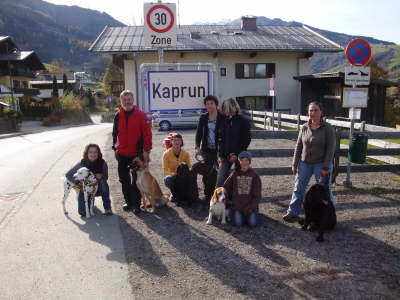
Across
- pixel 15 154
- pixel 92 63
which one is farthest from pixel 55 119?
pixel 92 63

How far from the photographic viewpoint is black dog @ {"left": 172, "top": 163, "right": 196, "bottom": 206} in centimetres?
628

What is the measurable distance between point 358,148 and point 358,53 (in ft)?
5.98

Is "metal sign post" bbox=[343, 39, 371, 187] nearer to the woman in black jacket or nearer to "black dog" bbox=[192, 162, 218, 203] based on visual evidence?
the woman in black jacket

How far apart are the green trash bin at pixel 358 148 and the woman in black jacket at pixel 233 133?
2.66 meters

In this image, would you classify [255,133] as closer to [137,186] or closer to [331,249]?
[137,186]

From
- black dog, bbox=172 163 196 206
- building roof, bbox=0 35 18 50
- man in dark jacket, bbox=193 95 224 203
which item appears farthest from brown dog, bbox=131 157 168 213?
building roof, bbox=0 35 18 50

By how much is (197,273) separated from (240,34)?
28.5m

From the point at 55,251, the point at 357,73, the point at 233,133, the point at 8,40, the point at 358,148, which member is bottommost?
the point at 55,251

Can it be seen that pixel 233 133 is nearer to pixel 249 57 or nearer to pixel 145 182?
pixel 145 182

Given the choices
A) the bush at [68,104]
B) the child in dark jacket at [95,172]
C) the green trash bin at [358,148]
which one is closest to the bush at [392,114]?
the green trash bin at [358,148]

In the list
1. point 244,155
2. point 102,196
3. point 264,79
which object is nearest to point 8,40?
point 264,79

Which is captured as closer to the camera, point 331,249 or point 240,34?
point 331,249

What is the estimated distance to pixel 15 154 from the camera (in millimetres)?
14250

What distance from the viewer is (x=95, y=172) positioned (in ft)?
20.1
